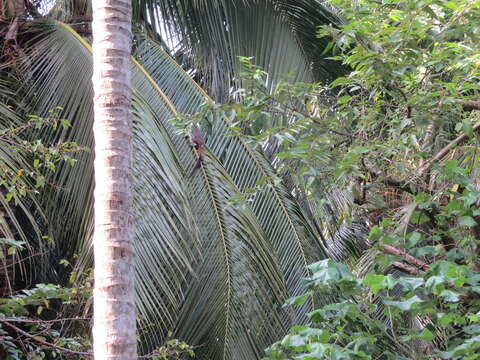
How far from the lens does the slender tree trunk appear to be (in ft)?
7.70

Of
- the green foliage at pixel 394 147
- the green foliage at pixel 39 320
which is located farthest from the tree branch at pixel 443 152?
the green foliage at pixel 39 320

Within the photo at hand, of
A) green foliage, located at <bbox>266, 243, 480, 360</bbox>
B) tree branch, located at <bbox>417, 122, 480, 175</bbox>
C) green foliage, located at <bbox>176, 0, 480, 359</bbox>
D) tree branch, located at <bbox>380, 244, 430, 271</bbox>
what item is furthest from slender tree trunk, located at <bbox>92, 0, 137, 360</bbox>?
tree branch, located at <bbox>417, 122, 480, 175</bbox>

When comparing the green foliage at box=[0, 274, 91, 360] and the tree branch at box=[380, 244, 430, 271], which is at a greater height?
the tree branch at box=[380, 244, 430, 271]

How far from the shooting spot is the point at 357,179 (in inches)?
152

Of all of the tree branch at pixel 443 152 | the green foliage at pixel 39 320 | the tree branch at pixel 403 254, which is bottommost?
the green foliage at pixel 39 320

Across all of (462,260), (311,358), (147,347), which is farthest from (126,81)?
(147,347)

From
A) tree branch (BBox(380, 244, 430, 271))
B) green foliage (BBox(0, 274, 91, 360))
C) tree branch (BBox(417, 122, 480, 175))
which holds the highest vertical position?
tree branch (BBox(417, 122, 480, 175))

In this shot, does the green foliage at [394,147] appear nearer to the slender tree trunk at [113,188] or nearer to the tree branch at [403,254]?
the tree branch at [403,254]

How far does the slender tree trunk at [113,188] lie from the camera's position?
2.35 meters

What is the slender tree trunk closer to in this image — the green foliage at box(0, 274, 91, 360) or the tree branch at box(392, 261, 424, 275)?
the green foliage at box(0, 274, 91, 360)

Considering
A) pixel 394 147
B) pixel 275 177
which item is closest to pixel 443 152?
pixel 394 147

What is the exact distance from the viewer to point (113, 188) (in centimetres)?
252

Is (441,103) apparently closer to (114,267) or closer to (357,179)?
(357,179)

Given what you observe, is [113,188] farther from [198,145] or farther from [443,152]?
[198,145]
